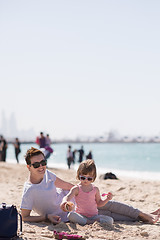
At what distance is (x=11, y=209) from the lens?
3395mm

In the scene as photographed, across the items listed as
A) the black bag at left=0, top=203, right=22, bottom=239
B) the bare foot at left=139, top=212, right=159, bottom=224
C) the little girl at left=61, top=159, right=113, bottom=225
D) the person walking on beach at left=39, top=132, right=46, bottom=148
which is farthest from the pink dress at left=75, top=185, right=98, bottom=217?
the person walking on beach at left=39, top=132, right=46, bottom=148

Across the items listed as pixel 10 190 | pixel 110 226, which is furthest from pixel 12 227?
pixel 10 190

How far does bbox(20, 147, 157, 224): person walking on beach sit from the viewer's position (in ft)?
13.1

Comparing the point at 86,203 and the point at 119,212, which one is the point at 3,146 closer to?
the point at 119,212

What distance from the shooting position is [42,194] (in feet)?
13.3

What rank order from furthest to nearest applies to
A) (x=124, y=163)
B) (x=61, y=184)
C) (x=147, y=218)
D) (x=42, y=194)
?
(x=124, y=163)
(x=147, y=218)
(x=61, y=184)
(x=42, y=194)

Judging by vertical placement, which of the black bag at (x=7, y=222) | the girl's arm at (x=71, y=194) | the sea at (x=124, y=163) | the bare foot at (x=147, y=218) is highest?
the girl's arm at (x=71, y=194)

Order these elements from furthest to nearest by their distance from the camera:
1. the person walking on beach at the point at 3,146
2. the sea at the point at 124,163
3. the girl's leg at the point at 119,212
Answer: the sea at the point at 124,163 → the person walking on beach at the point at 3,146 → the girl's leg at the point at 119,212

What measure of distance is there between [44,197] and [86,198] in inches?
19.9

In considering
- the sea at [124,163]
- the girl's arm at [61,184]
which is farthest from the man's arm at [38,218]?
the sea at [124,163]

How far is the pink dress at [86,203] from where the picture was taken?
4055 millimetres

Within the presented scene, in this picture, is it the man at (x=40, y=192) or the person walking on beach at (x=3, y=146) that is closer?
the man at (x=40, y=192)

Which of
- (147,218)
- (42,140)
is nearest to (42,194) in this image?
(147,218)

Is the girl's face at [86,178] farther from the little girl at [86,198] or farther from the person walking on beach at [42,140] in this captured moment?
the person walking on beach at [42,140]
